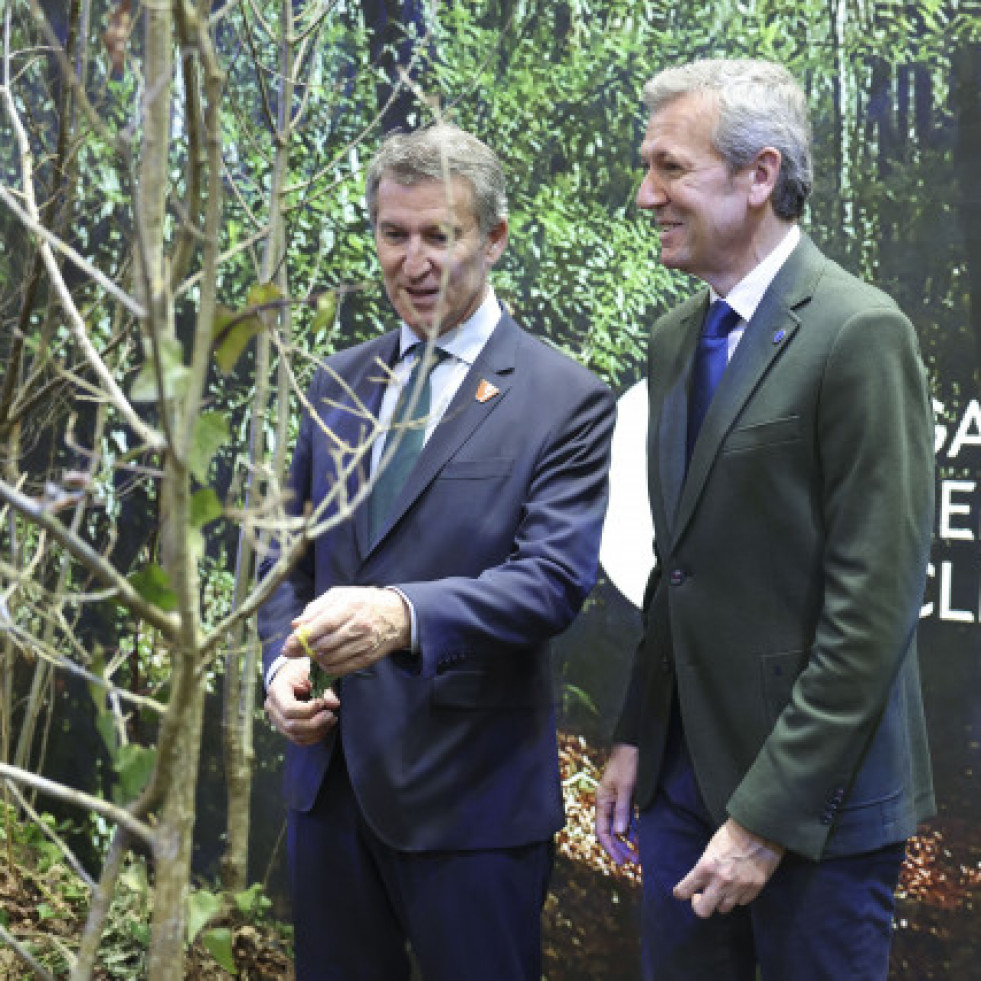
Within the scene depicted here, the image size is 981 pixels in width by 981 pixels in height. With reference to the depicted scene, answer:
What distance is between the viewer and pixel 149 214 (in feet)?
4.04

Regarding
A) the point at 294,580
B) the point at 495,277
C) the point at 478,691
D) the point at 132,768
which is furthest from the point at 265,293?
the point at 495,277

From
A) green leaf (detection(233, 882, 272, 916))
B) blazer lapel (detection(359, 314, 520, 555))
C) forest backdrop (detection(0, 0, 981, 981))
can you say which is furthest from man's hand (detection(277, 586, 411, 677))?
green leaf (detection(233, 882, 272, 916))

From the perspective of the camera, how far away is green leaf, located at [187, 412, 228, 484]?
1.27 metres

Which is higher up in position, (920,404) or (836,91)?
(836,91)

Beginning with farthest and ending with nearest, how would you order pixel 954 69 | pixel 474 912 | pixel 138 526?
pixel 138 526, pixel 954 69, pixel 474 912

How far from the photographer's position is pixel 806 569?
198cm

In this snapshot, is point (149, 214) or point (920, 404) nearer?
point (149, 214)

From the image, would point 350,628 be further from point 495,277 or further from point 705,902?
point 495,277

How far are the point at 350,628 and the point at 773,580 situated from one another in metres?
0.58

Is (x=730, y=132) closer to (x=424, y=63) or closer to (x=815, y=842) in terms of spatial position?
(x=815, y=842)

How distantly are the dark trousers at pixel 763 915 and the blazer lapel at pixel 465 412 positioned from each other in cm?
54

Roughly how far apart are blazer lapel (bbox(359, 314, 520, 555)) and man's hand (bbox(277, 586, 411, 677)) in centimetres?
24

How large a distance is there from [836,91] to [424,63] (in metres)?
1.07

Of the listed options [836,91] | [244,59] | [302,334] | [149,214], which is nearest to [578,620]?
[302,334]
